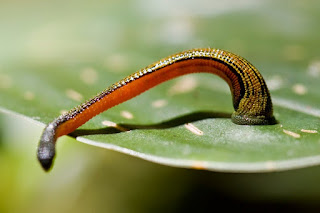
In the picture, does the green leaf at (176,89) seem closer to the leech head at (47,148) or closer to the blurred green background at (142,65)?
the blurred green background at (142,65)

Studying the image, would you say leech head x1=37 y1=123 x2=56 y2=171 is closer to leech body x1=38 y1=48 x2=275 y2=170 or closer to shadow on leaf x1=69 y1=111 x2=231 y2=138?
leech body x1=38 y1=48 x2=275 y2=170

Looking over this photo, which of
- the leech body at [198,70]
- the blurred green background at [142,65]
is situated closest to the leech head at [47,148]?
the leech body at [198,70]

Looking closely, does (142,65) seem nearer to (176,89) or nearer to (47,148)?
(176,89)

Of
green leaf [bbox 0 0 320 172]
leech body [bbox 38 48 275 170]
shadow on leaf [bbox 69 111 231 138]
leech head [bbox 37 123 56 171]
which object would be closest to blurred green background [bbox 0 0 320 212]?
green leaf [bbox 0 0 320 172]

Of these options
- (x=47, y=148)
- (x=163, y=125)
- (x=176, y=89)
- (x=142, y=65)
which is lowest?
(x=47, y=148)

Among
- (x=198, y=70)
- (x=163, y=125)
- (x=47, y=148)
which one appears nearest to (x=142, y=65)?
(x=198, y=70)

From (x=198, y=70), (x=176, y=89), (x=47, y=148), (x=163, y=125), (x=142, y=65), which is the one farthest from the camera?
(x=142, y=65)

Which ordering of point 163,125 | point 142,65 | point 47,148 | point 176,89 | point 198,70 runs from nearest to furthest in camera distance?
point 47,148 < point 163,125 < point 198,70 < point 176,89 < point 142,65
